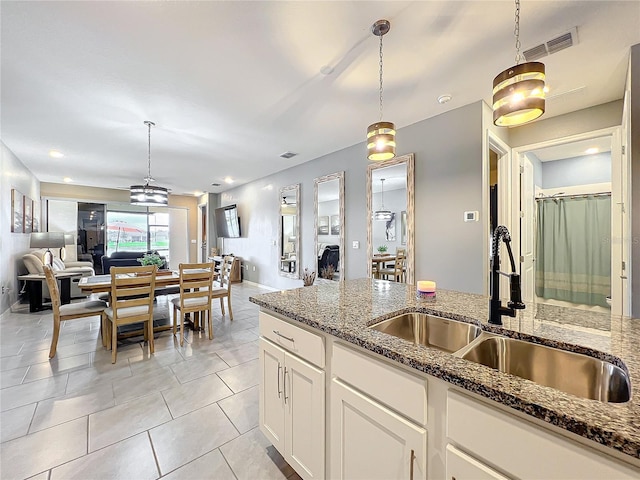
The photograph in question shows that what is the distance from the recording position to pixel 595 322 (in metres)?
1.26

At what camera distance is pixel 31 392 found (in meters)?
2.20

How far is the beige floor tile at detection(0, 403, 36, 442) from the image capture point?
5.76 ft

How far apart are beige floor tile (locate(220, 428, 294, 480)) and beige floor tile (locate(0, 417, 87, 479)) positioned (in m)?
0.88

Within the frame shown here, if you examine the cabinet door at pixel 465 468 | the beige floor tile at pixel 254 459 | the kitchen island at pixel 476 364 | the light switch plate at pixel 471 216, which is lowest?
the beige floor tile at pixel 254 459

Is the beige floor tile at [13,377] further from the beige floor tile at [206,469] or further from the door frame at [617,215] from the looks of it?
the door frame at [617,215]

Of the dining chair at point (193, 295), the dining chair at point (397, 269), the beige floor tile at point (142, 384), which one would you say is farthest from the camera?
the dining chair at point (397, 269)

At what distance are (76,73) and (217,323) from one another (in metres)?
3.16

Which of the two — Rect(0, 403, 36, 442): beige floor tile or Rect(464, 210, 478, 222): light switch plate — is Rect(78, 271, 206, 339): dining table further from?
Rect(464, 210, 478, 222): light switch plate

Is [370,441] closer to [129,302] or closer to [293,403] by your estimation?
[293,403]

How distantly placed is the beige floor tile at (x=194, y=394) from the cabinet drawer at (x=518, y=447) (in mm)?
1926

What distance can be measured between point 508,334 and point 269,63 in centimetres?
250

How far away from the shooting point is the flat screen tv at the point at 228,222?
7.40 meters

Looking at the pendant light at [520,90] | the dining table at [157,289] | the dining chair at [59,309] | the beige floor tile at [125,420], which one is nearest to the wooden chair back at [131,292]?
the dining table at [157,289]

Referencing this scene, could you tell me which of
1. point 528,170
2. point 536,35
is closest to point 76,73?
point 536,35
